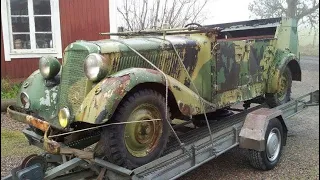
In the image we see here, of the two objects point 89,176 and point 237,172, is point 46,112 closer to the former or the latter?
point 89,176

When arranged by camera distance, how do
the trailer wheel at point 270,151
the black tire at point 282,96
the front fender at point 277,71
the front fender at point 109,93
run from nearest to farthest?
1. the front fender at point 109,93
2. the trailer wheel at point 270,151
3. the front fender at point 277,71
4. the black tire at point 282,96

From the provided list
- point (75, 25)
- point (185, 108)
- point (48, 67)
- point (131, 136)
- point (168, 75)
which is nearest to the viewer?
point (131, 136)

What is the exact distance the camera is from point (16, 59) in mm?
9234

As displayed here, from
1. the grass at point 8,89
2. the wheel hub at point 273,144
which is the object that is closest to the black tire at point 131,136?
the wheel hub at point 273,144

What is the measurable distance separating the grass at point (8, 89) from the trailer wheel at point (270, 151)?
6.25 m

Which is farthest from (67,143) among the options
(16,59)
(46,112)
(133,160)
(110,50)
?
(16,59)

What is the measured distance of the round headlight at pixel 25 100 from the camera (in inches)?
157

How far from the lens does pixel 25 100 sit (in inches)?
159

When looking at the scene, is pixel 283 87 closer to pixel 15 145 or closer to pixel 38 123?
pixel 38 123

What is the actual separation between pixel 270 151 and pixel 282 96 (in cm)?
172

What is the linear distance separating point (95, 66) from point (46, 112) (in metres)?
0.98

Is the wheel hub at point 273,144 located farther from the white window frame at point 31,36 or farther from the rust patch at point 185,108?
the white window frame at point 31,36

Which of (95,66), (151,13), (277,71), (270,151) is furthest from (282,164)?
(151,13)

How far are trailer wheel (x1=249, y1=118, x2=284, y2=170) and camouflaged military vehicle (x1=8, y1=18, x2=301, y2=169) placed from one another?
636mm
